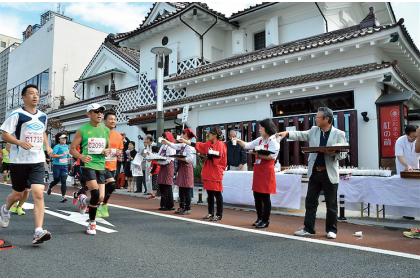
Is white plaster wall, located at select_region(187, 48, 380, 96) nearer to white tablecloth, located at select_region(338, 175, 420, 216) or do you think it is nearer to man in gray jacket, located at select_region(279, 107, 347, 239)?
white tablecloth, located at select_region(338, 175, 420, 216)

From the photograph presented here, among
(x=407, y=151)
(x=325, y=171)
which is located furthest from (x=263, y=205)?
(x=407, y=151)

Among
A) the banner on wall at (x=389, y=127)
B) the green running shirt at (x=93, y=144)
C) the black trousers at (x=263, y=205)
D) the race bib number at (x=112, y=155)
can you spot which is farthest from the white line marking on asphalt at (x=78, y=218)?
the banner on wall at (x=389, y=127)

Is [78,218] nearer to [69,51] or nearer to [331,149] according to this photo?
[331,149]

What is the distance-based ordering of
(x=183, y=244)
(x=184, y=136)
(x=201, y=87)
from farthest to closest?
(x=201, y=87) < (x=184, y=136) < (x=183, y=244)

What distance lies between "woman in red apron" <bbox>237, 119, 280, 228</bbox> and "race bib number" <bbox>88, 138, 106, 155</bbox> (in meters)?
2.69

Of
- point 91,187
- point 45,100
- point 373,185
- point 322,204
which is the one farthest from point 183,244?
point 45,100

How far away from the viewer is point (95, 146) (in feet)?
19.1

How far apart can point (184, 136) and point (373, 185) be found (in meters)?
4.10

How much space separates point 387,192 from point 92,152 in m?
5.66

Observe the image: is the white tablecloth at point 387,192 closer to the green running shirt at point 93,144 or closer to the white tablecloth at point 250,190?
the white tablecloth at point 250,190

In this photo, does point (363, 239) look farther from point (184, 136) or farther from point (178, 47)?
point (178, 47)

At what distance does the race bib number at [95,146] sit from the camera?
579 centimetres

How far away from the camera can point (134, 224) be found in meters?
6.61

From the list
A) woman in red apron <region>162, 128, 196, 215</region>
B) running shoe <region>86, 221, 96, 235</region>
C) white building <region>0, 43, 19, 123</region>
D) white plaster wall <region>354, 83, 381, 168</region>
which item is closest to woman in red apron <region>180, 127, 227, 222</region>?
woman in red apron <region>162, 128, 196, 215</region>
